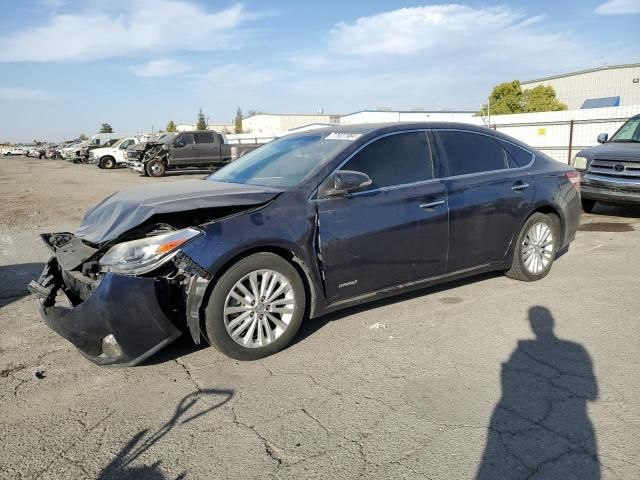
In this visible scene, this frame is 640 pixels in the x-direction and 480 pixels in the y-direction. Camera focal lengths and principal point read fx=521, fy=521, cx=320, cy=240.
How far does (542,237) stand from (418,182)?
1.84 metres

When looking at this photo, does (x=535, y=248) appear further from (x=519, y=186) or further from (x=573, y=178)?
(x=573, y=178)

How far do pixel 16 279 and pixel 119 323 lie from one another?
11.9ft

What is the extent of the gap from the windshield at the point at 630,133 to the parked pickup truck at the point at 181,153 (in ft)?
54.1

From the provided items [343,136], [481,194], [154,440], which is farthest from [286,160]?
[154,440]

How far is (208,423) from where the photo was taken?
295cm

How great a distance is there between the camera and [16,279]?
6.05 metres

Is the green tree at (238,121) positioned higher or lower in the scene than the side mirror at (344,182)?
higher

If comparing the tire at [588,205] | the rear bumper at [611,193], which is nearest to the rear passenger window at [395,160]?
the rear bumper at [611,193]

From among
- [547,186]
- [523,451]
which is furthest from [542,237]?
[523,451]

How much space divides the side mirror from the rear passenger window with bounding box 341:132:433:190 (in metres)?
0.20

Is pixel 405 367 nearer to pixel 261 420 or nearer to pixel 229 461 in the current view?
pixel 261 420

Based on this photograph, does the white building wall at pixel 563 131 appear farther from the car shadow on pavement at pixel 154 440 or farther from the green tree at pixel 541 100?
the green tree at pixel 541 100

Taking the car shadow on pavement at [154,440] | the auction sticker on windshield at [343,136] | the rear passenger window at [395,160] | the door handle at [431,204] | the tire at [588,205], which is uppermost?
the auction sticker on windshield at [343,136]

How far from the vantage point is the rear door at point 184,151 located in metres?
23.2
